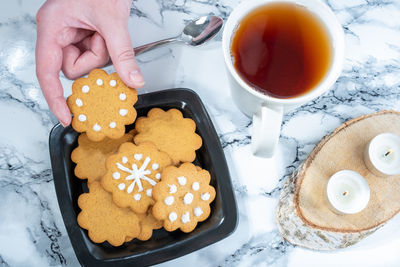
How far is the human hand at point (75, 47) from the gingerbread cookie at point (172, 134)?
0.09 m

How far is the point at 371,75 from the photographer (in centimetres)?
105

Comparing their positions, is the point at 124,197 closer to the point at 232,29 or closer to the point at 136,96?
the point at 136,96

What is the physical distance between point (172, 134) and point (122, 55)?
202 millimetres

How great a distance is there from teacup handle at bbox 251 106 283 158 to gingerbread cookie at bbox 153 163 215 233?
6.7 inches

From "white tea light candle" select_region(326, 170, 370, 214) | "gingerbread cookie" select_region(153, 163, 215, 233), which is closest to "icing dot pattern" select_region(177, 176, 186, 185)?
"gingerbread cookie" select_region(153, 163, 215, 233)

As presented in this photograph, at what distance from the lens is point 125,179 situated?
33.9 inches

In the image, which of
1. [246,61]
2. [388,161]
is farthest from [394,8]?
[246,61]

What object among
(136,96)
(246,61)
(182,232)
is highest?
(246,61)

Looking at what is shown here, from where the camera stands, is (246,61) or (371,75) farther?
(371,75)

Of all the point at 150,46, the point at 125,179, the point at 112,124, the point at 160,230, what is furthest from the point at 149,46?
the point at 160,230

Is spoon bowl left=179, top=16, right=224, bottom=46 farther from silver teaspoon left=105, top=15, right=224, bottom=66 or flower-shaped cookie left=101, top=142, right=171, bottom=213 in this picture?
flower-shaped cookie left=101, top=142, right=171, bottom=213

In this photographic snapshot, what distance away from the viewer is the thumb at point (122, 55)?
2.81 feet

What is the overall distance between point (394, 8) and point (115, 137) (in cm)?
79

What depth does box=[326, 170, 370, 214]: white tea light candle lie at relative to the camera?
883 mm
